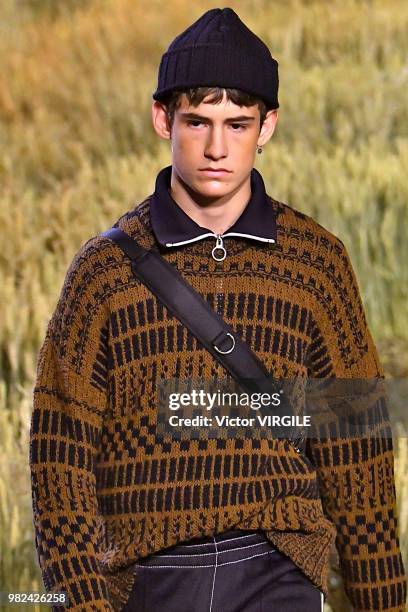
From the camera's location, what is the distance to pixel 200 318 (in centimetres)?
261

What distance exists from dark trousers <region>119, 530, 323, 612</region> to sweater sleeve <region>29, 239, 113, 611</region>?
0.08 m

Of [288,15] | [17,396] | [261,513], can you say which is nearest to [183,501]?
[261,513]

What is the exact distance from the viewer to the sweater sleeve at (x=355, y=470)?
2.74 metres

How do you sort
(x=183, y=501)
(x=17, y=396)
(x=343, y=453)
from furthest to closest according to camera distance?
(x=17, y=396)
(x=343, y=453)
(x=183, y=501)

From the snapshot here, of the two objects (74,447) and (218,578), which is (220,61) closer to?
(74,447)

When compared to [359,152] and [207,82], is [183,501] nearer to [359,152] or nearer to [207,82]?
[207,82]

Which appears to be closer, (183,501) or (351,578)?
(183,501)

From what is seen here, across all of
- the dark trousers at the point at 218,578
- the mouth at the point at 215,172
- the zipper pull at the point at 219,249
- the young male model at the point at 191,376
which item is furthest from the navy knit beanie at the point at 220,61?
the dark trousers at the point at 218,578

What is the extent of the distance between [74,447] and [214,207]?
48cm

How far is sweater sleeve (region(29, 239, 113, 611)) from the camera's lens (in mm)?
2605

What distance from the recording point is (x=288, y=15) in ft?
25.5


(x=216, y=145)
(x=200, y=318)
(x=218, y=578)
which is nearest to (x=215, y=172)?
(x=216, y=145)

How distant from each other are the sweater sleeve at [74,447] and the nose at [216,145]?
11.1 inches

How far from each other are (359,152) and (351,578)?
11.6ft
